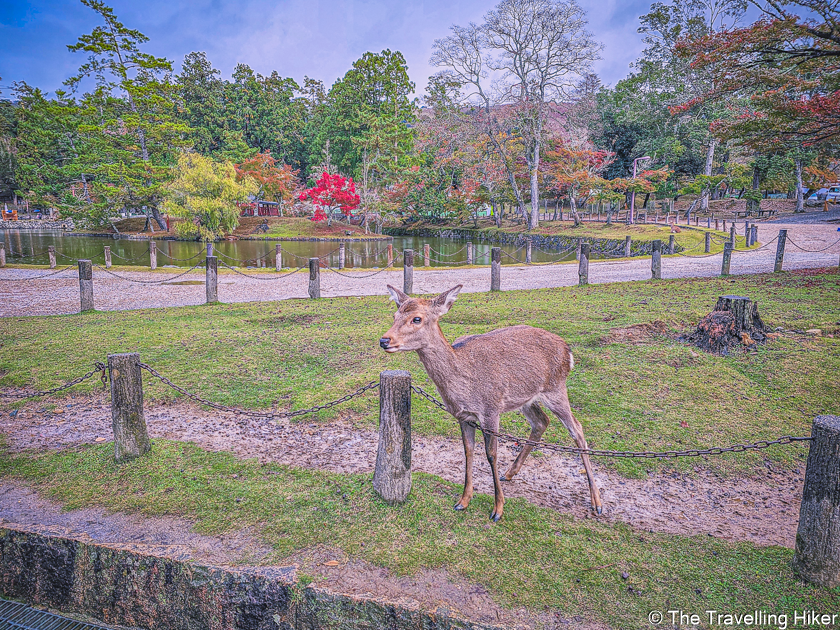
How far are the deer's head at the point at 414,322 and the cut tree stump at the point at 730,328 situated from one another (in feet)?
17.1

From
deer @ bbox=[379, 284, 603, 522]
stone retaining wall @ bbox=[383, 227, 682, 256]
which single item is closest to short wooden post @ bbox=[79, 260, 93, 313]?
deer @ bbox=[379, 284, 603, 522]

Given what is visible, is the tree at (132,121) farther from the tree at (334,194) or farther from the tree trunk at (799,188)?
the tree trunk at (799,188)

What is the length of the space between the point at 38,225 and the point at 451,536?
211 ft

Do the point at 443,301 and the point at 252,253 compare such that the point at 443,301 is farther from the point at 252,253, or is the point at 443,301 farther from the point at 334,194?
the point at 334,194

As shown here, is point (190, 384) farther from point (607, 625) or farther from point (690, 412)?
point (690, 412)

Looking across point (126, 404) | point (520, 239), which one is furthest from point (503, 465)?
point (520, 239)

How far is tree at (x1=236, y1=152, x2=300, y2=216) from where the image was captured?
4581cm

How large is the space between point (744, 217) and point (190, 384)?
162ft

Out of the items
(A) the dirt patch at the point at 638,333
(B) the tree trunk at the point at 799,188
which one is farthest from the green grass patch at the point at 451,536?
(B) the tree trunk at the point at 799,188

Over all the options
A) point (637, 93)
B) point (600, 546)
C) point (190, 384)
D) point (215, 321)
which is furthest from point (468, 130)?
point (600, 546)

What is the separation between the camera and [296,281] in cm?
1691

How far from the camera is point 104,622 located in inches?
139

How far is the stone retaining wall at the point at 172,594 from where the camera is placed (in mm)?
Answer: 2908

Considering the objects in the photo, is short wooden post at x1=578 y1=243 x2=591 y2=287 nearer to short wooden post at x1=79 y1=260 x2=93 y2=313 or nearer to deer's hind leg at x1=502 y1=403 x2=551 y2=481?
deer's hind leg at x1=502 y1=403 x2=551 y2=481
